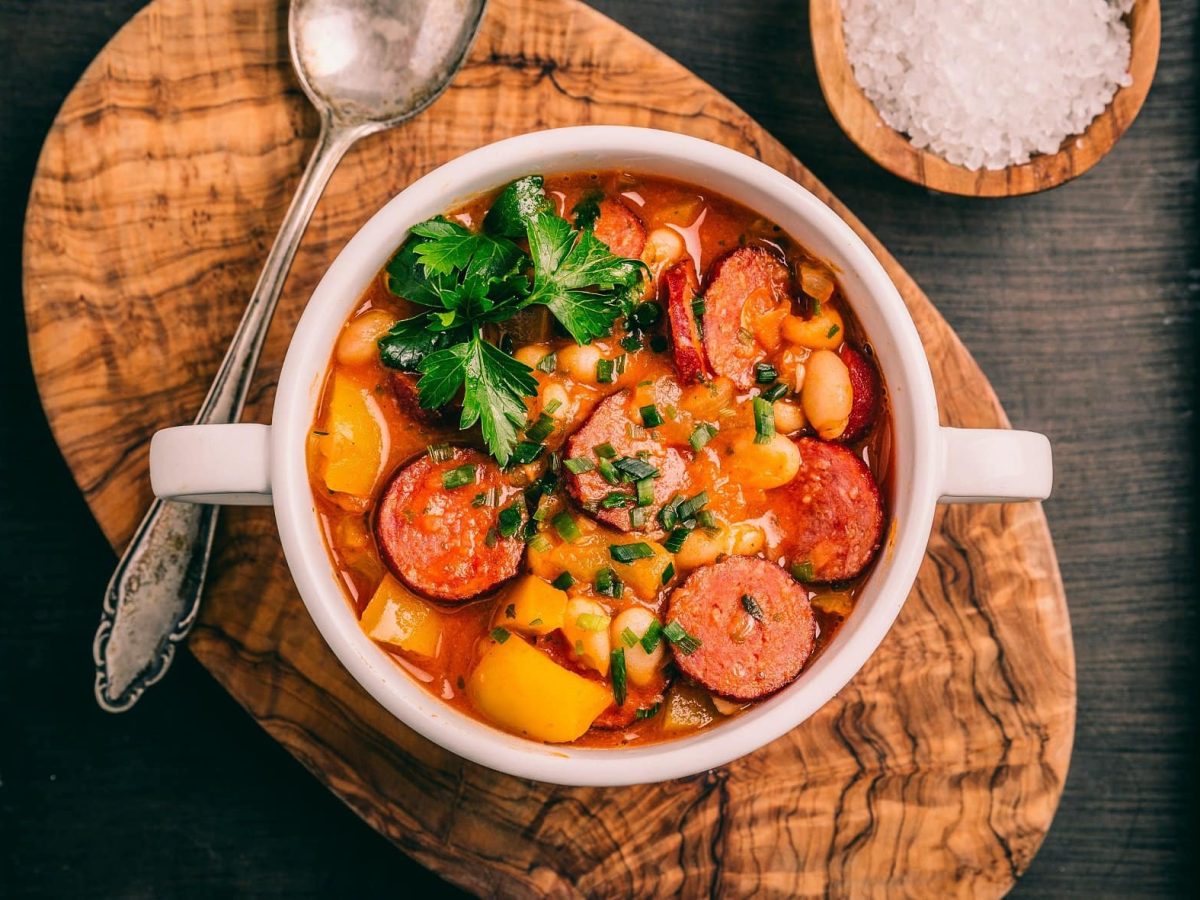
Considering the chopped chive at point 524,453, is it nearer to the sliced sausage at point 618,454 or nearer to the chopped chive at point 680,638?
the sliced sausage at point 618,454

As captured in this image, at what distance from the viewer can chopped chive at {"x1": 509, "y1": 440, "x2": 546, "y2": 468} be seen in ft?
6.77

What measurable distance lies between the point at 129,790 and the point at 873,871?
204cm

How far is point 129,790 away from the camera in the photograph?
296 centimetres

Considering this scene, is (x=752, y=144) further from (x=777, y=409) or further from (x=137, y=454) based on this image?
(x=137, y=454)

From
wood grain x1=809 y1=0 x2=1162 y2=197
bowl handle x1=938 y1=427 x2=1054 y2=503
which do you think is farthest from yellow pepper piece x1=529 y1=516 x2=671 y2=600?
wood grain x1=809 y1=0 x2=1162 y2=197

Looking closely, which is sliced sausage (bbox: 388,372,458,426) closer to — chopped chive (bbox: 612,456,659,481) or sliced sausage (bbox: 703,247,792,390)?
chopped chive (bbox: 612,456,659,481)

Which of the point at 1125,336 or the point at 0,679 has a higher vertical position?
the point at 1125,336

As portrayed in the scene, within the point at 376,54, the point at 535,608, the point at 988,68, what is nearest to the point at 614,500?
the point at 535,608

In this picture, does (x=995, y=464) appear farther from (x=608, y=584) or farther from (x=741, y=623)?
(x=608, y=584)

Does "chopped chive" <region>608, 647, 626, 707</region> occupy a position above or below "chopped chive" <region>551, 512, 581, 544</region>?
below

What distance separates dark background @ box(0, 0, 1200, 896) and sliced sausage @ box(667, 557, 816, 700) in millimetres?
1269

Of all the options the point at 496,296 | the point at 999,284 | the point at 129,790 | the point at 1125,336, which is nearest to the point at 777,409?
the point at 496,296

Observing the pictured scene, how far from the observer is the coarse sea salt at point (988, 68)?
2.87 metres

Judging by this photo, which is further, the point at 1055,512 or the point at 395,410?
the point at 1055,512
